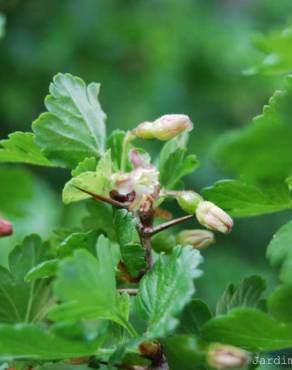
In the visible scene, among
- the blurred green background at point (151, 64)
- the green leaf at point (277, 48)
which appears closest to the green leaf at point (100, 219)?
the green leaf at point (277, 48)

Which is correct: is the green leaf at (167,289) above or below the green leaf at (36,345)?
above

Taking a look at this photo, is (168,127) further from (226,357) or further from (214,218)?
(226,357)

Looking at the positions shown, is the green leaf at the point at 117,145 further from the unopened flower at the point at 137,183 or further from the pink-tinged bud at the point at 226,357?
the pink-tinged bud at the point at 226,357

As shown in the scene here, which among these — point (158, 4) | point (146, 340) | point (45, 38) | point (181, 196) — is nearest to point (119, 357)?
point (146, 340)

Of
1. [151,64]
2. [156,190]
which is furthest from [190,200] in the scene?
[151,64]

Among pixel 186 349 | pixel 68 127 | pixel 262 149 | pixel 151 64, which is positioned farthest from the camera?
pixel 151 64

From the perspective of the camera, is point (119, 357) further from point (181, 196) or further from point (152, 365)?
point (181, 196)
